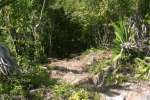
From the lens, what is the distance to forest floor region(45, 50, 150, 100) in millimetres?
11852

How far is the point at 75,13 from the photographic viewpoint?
1622 centimetres

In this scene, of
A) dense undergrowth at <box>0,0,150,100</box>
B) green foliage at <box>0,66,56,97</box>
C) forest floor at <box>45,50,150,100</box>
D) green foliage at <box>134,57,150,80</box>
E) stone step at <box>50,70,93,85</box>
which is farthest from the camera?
green foliage at <box>134,57,150,80</box>

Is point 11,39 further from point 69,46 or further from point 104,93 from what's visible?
point 104,93

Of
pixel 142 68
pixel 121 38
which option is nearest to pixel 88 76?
pixel 142 68

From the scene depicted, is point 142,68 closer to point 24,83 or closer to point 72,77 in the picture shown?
point 72,77

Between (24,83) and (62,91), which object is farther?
(24,83)

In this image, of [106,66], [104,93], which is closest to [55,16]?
[106,66]

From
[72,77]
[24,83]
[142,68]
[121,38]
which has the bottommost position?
[72,77]

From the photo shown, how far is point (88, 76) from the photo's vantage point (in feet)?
43.0

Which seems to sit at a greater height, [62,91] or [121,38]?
[121,38]

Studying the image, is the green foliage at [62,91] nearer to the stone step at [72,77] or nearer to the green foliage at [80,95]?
the green foliage at [80,95]

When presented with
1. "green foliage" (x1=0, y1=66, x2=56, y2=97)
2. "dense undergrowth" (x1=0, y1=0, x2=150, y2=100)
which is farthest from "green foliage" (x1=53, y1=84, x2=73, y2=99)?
"green foliage" (x1=0, y1=66, x2=56, y2=97)

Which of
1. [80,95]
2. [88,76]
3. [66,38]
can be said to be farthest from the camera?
[66,38]

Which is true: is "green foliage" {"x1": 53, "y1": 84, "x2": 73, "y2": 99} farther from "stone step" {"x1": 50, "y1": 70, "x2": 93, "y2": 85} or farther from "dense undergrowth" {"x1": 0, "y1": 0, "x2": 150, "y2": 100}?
"stone step" {"x1": 50, "y1": 70, "x2": 93, "y2": 85}
